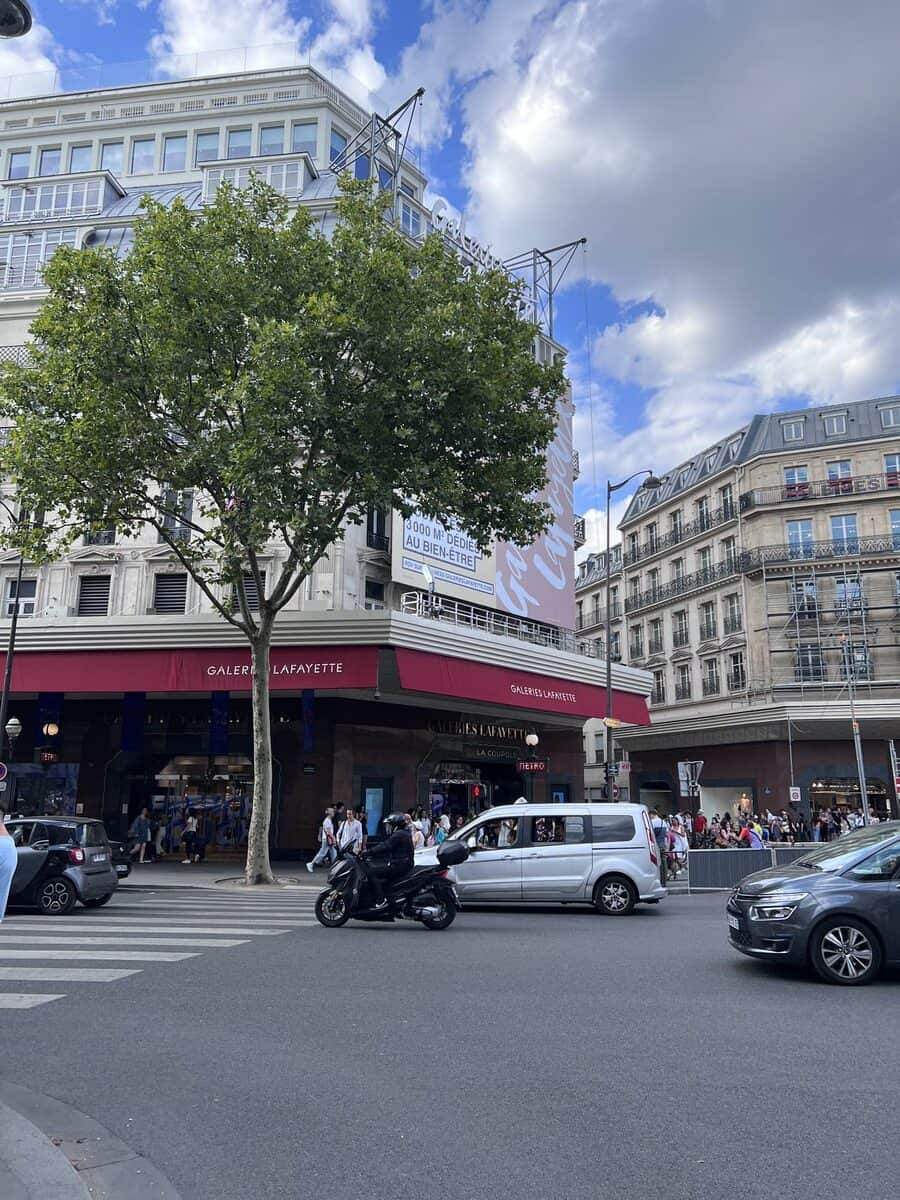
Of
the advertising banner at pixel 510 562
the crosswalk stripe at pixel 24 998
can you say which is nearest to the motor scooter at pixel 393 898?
the crosswalk stripe at pixel 24 998

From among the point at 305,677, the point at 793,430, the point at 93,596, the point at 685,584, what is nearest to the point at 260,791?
the point at 305,677

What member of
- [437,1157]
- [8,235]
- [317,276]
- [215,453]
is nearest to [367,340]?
[317,276]

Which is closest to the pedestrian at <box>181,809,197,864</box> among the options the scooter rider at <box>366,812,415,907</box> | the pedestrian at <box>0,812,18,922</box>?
the scooter rider at <box>366,812,415,907</box>

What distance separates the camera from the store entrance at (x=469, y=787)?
101 feet

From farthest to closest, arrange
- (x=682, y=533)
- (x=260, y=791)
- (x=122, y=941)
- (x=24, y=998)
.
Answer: (x=682, y=533) → (x=260, y=791) → (x=122, y=941) → (x=24, y=998)

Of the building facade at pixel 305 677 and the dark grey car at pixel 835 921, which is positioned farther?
the building facade at pixel 305 677

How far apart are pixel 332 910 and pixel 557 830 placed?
13.3 feet

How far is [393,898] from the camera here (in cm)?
1217

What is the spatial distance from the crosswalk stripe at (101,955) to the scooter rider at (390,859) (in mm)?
2879

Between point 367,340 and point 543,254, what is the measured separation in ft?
87.0

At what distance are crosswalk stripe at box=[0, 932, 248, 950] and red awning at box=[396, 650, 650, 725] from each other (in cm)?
1292

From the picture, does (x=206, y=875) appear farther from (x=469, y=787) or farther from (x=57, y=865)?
(x=469, y=787)

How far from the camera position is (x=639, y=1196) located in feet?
13.0

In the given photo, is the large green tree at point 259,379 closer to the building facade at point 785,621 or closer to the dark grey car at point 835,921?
the dark grey car at point 835,921
